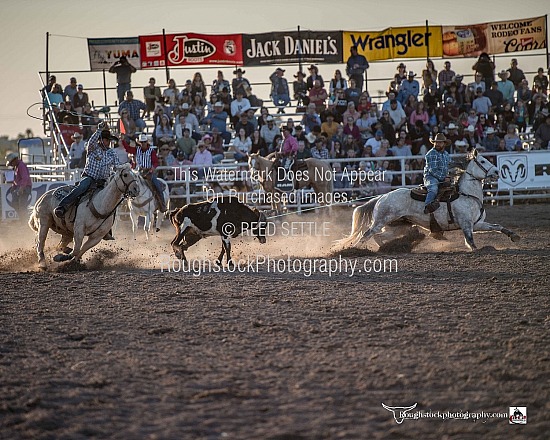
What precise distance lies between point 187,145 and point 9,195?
13.3 ft

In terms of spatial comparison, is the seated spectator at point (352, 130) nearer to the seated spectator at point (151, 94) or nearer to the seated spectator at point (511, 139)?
the seated spectator at point (511, 139)

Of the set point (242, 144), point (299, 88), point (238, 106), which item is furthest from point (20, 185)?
point (299, 88)

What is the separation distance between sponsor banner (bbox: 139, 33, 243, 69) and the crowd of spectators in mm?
1708

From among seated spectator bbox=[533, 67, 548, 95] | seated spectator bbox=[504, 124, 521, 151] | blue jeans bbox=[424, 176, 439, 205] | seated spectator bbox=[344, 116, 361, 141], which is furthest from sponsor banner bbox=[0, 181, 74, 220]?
seated spectator bbox=[533, 67, 548, 95]

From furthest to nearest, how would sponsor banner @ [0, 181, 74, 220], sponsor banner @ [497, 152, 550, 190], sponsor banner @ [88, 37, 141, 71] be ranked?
sponsor banner @ [88, 37, 141, 71], sponsor banner @ [497, 152, 550, 190], sponsor banner @ [0, 181, 74, 220]

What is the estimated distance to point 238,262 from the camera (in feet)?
35.9

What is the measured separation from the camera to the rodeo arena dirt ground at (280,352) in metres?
4.27

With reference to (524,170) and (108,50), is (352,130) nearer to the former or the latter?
(524,170)

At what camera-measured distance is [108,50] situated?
73.0ft

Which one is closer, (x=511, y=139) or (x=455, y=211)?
(x=455, y=211)

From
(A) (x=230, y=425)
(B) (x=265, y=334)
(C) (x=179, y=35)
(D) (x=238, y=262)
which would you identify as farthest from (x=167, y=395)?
(C) (x=179, y=35)

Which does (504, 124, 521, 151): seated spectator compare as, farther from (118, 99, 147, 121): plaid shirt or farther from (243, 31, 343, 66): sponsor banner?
(118, 99, 147, 121): plaid shirt

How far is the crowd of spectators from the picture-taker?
1906 centimetres

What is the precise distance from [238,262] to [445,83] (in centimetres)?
1147
